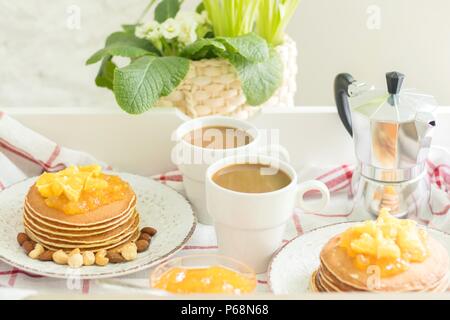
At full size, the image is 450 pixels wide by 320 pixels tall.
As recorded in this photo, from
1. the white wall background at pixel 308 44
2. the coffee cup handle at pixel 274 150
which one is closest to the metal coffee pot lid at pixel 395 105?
the coffee cup handle at pixel 274 150

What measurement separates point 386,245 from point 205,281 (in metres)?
0.17

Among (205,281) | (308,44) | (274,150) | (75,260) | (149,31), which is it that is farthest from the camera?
(308,44)

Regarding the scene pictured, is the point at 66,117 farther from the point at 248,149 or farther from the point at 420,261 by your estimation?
the point at 420,261

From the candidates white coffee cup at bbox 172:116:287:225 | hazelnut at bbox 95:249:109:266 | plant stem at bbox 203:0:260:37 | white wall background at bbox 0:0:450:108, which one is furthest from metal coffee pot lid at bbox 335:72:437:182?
white wall background at bbox 0:0:450:108

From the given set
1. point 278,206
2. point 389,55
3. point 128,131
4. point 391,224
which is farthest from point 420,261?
point 389,55

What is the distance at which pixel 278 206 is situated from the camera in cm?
82

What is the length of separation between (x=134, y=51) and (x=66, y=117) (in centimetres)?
12

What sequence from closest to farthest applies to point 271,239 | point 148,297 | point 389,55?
point 148,297 → point 271,239 → point 389,55

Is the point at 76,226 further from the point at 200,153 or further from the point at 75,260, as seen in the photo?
the point at 200,153

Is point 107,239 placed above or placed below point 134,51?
below

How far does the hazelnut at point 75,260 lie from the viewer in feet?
2.71

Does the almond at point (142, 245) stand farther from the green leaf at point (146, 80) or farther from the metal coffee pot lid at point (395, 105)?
the metal coffee pot lid at point (395, 105)

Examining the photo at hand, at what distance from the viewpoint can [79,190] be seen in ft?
2.80

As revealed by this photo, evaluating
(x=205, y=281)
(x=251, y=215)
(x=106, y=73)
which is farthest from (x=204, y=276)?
(x=106, y=73)
